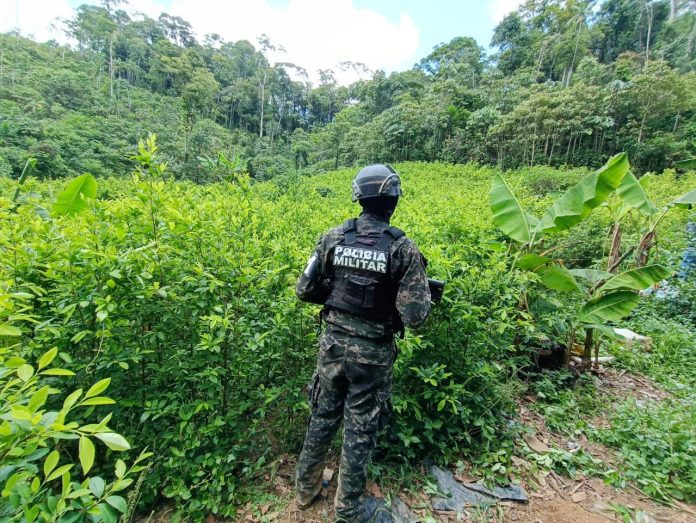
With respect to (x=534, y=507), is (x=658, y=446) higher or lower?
higher

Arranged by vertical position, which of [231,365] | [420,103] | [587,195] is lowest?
[231,365]

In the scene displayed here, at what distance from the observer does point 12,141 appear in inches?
741

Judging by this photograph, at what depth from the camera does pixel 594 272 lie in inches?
142

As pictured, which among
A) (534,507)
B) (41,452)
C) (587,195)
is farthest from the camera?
(587,195)

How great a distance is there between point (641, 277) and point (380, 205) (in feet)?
10.1

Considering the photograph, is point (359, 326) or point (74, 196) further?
point (74, 196)

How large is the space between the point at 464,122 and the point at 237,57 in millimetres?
55587

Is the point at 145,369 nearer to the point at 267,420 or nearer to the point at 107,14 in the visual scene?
the point at 267,420

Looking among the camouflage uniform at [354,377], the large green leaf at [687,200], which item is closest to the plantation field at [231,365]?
the camouflage uniform at [354,377]

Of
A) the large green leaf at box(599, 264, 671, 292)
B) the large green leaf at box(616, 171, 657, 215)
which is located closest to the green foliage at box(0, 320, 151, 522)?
the large green leaf at box(599, 264, 671, 292)

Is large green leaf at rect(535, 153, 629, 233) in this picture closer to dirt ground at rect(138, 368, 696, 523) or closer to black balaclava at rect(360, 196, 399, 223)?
black balaclava at rect(360, 196, 399, 223)

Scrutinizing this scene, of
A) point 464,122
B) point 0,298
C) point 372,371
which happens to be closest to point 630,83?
point 464,122

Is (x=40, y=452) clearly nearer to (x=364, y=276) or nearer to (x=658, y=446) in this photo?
(x=364, y=276)

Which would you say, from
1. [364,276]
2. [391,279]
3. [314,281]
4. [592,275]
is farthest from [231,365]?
[592,275]
